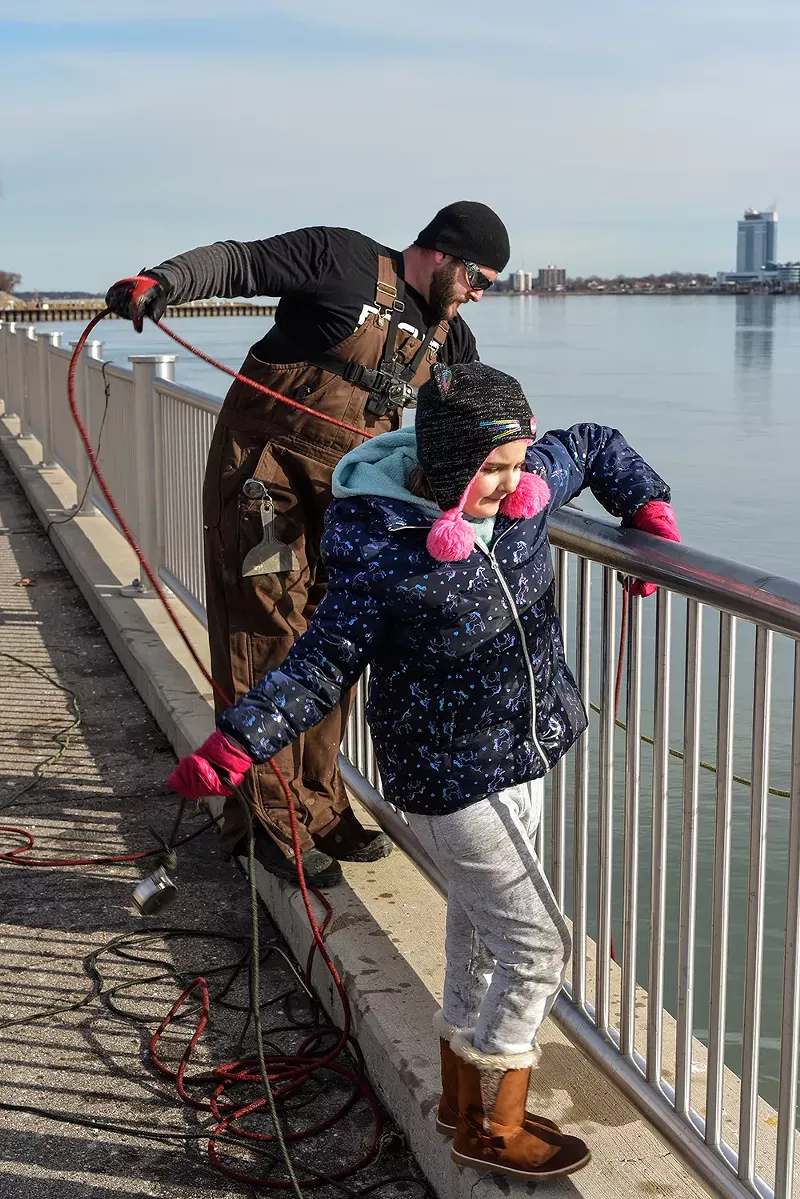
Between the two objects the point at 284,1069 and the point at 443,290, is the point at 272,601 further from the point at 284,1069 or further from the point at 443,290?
the point at 284,1069

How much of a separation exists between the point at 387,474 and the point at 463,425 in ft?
0.77

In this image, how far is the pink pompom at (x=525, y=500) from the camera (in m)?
2.75

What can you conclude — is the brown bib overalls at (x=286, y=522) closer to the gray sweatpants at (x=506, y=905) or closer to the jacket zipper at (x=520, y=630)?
the jacket zipper at (x=520, y=630)

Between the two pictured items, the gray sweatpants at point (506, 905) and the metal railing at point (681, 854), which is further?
the gray sweatpants at point (506, 905)

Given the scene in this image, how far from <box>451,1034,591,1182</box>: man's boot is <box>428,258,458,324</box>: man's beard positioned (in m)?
2.19

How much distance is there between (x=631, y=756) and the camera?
2.93 meters

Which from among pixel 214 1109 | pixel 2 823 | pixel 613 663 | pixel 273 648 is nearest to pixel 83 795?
pixel 2 823

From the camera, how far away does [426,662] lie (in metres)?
2.72

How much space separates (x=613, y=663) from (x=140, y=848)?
242 centimetres

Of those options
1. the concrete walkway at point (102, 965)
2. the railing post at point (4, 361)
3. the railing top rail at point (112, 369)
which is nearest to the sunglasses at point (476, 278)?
the concrete walkway at point (102, 965)

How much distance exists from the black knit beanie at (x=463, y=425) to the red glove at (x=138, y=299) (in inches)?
51.3

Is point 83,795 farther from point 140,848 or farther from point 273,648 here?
point 273,648

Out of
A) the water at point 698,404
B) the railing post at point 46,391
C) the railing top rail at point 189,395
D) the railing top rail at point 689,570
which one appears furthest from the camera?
the water at point 698,404

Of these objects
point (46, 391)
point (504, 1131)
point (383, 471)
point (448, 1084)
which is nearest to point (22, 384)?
point (46, 391)
